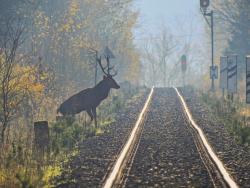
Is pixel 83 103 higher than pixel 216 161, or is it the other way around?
pixel 83 103

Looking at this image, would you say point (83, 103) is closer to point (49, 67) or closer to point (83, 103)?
point (83, 103)

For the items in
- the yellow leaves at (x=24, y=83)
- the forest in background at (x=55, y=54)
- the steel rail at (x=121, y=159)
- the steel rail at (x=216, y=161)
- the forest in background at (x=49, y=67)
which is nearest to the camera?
the steel rail at (x=216, y=161)

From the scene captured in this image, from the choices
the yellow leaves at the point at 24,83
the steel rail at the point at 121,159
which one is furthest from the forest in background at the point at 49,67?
the steel rail at the point at 121,159

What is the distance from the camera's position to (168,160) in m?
12.1

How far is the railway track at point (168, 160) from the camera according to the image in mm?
9820

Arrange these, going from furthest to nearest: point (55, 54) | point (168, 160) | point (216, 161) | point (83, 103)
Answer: point (55, 54)
point (83, 103)
point (168, 160)
point (216, 161)

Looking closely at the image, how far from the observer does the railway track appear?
982 cm

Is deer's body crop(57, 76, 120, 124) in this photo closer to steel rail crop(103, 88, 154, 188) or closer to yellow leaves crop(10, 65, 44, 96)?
yellow leaves crop(10, 65, 44, 96)

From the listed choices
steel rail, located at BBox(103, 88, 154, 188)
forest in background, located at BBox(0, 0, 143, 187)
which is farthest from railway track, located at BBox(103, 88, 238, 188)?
forest in background, located at BBox(0, 0, 143, 187)

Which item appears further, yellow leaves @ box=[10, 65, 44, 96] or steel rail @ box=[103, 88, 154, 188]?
yellow leaves @ box=[10, 65, 44, 96]

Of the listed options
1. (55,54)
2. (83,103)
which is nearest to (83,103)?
(83,103)

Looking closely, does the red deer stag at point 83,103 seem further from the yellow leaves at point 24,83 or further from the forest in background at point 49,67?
the yellow leaves at point 24,83

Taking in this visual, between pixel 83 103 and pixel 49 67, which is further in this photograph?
pixel 49 67

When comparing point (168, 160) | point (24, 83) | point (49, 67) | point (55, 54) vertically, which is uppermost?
point (55, 54)
